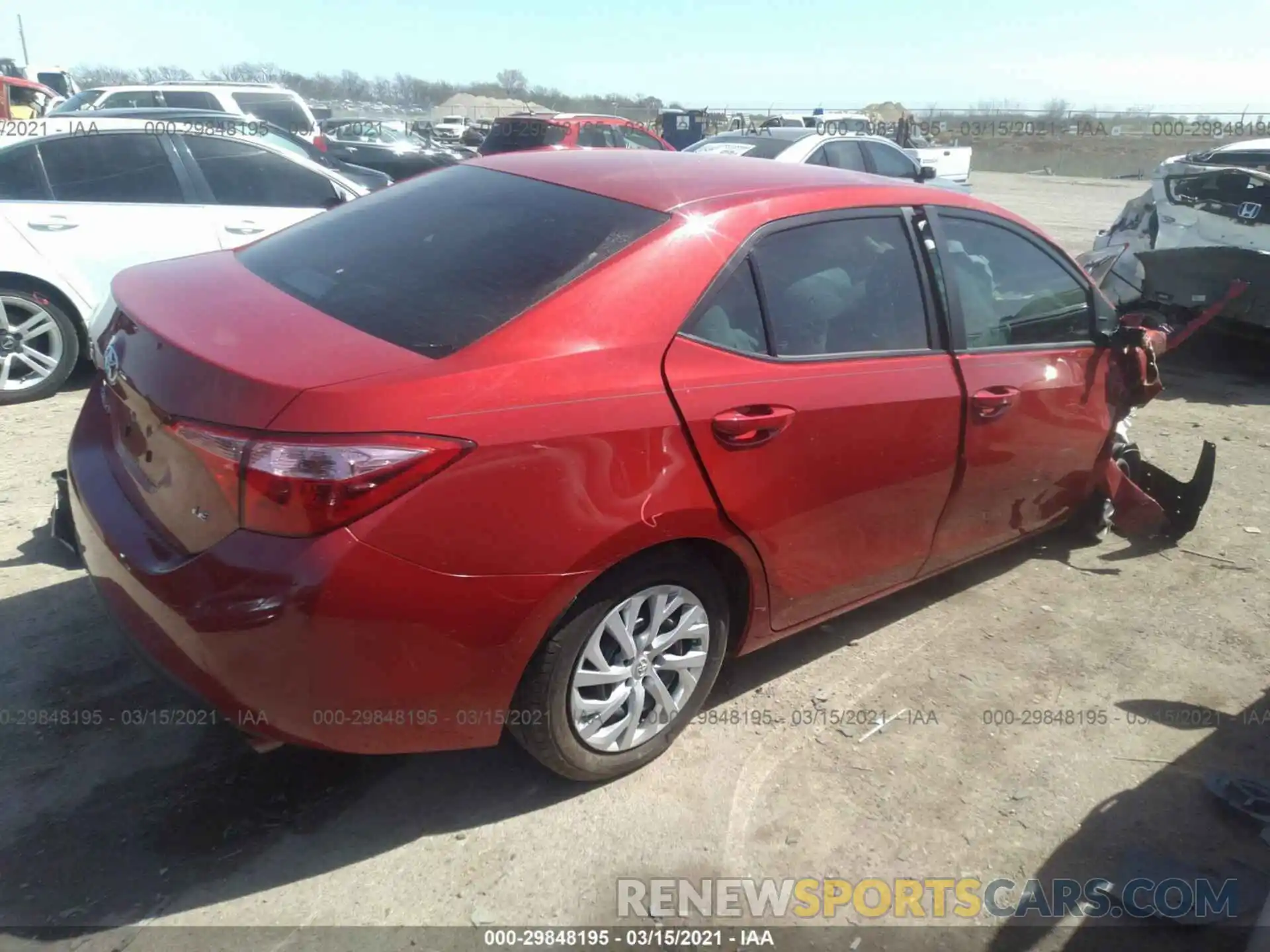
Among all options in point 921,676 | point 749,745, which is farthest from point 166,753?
point 921,676

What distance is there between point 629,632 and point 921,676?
138 centimetres

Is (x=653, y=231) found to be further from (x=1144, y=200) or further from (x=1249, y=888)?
(x=1144, y=200)

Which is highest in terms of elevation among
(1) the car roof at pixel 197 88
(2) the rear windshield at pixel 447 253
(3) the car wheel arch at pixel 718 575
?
(1) the car roof at pixel 197 88

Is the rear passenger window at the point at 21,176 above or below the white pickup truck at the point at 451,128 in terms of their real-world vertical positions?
above

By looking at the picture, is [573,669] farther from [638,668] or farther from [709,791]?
[709,791]

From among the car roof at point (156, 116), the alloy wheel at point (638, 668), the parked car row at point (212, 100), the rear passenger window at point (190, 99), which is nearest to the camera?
the alloy wheel at point (638, 668)

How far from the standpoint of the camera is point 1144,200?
7746 millimetres

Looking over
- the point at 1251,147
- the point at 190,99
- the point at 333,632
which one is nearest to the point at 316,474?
the point at 333,632

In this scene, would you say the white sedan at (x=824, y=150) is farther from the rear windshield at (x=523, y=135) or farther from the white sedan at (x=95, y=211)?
the white sedan at (x=95, y=211)

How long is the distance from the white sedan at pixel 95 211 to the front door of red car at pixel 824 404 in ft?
11.7

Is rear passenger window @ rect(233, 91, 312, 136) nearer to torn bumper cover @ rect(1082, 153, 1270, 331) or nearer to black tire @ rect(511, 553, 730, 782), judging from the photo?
torn bumper cover @ rect(1082, 153, 1270, 331)

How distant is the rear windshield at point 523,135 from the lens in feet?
46.6

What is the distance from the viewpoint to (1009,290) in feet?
11.9

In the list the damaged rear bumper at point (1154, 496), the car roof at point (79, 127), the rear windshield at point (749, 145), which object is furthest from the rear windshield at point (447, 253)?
the rear windshield at point (749, 145)
